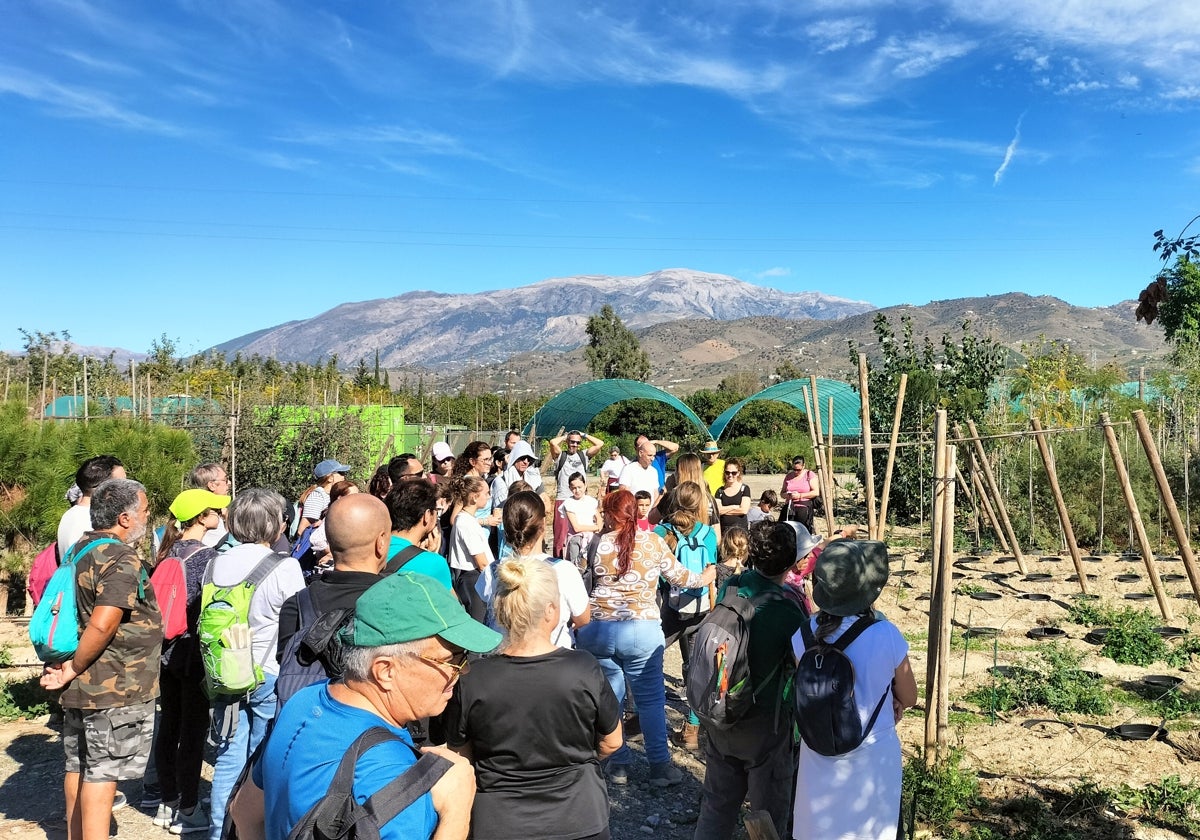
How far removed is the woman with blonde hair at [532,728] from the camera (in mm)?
2918

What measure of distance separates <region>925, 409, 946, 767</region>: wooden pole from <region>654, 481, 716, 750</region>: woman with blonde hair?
1410mm

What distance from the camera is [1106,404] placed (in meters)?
18.2

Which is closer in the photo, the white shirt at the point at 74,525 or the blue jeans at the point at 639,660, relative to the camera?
the blue jeans at the point at 639,660

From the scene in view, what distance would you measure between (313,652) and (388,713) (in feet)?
3.37

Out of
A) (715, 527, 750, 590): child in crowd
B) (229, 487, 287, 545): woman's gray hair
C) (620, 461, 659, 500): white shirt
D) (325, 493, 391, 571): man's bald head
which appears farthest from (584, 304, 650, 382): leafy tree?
(325, 493, 391, 571): man's bald head

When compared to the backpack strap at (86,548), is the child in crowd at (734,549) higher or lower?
lower

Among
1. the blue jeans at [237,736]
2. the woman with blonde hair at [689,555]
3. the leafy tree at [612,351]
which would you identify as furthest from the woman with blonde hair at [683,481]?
the leafy tree at [612,351]

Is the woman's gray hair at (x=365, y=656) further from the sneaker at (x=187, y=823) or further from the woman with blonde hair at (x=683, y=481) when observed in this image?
the woman with blonde hair at (x=683, y=481)

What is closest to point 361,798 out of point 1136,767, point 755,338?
point 1136,767

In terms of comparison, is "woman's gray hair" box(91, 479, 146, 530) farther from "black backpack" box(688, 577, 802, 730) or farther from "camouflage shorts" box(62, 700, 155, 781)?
"black backpack" box(688, 577, 802, 730)

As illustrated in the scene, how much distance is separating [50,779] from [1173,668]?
8.77 m

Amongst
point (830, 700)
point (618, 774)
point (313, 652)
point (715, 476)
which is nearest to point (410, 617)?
point (313, 652)

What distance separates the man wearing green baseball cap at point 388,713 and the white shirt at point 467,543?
336 cm

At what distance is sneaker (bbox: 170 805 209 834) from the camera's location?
4.88m
